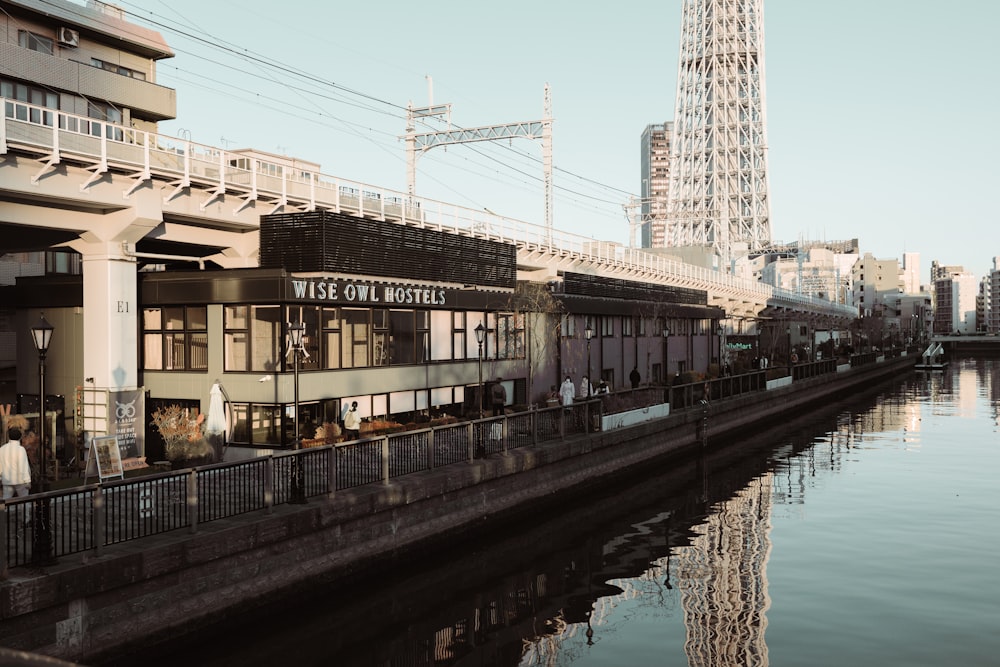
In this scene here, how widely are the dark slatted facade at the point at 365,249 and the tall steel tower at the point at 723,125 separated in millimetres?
107314

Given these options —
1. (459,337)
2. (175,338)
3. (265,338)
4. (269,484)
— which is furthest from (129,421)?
(459,337)

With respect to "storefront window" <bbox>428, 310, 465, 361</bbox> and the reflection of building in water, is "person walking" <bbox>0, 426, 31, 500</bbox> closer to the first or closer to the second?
the reflection of building in water

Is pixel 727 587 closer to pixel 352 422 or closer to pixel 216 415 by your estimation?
pixel 352 422

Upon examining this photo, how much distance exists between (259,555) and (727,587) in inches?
415

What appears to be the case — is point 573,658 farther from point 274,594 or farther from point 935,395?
point 935,395

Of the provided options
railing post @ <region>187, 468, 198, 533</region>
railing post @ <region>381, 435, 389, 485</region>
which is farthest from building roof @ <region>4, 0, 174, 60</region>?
railing post @ <region>187, 468, 198, 533</region>

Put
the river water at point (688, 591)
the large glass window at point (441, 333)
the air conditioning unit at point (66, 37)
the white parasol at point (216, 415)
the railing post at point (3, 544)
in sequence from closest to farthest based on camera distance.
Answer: the railing post at point (3, 544), the river water at point (688, 591), the white parasol at point (216, 415), the large glass window at point (441, 333), the air conditioning unit at point (66, 37)

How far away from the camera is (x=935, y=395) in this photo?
76250mm

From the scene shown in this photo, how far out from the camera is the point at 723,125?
14025 cm

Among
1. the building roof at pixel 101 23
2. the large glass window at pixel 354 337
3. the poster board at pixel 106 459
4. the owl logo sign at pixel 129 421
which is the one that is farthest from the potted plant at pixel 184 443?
the building roof at pixel 101 23

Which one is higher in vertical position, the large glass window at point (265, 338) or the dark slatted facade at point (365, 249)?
the dark slatted facade at point (365, 249)

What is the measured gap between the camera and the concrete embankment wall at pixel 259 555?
1173 cm

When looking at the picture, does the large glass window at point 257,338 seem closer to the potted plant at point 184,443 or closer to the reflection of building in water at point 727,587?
the potted plant at point 184,443

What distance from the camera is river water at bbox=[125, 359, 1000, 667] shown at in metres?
14.6
